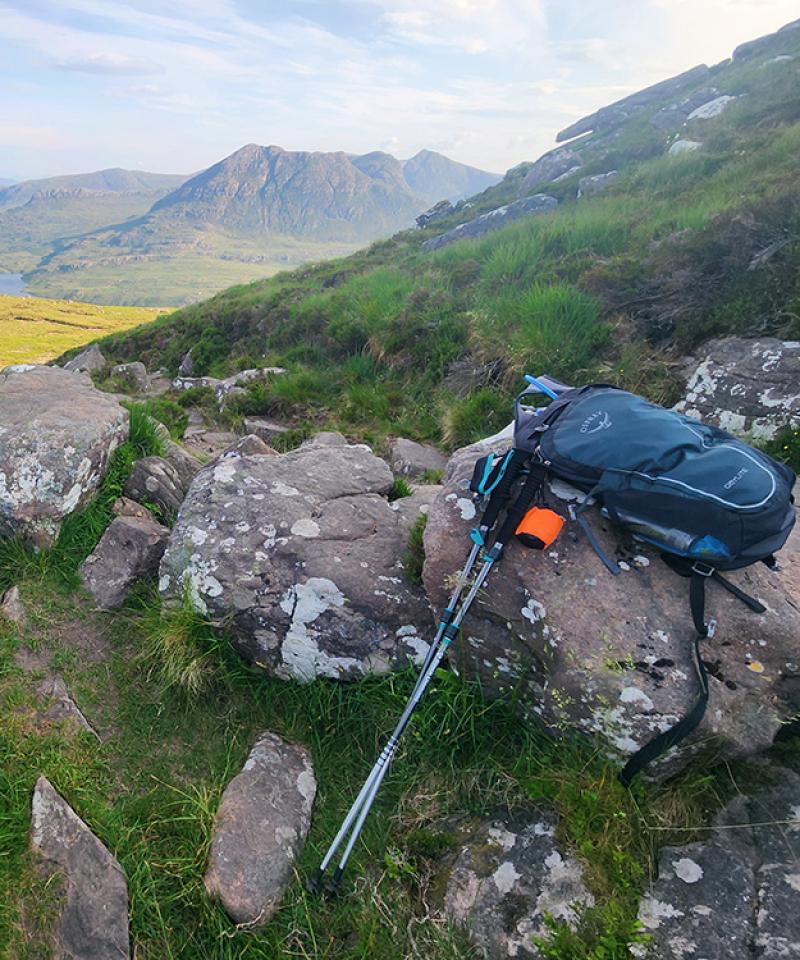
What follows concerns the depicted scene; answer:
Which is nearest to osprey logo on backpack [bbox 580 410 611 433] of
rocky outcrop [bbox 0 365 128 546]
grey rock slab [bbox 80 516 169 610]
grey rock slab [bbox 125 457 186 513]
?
grey rock slab [bbox 80 516 169 610]

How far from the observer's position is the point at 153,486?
6.36m

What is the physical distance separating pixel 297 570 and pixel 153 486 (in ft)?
8.27

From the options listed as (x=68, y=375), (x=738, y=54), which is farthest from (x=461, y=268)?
(x=738, y=54)

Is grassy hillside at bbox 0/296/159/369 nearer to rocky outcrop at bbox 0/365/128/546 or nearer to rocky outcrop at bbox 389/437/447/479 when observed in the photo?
rocky outcrop at bbox 0/365/128/546

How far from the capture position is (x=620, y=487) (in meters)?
3.77

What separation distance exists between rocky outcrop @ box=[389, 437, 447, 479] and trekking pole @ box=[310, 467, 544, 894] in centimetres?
Result: 383

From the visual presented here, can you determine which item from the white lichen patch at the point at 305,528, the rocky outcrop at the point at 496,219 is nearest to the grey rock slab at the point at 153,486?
the white lichen patch at the point at 305,528

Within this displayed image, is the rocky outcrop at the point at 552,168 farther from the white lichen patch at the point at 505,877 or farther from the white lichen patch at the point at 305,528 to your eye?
the white lichen patch at the point at 505,877

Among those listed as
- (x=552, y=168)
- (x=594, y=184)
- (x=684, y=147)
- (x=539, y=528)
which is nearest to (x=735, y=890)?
(x=539, y=528)

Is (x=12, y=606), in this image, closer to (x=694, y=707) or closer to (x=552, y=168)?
(x=694, y=707)

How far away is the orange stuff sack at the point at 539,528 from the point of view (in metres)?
3.81

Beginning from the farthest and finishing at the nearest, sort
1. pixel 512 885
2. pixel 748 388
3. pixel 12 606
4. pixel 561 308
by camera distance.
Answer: pixel 561 308 < pixel 748 388 < pixel 12 606 < pixel 512 885

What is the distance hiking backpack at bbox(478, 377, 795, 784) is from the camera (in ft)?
11.3

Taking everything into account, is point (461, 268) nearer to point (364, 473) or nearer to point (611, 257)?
point (611, 257)
